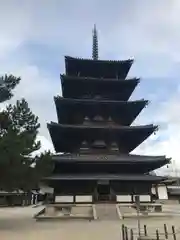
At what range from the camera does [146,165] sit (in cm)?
3138

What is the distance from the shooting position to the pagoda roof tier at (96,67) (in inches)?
1410

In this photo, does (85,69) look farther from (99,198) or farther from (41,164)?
(41,164)

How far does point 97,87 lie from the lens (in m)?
35.4

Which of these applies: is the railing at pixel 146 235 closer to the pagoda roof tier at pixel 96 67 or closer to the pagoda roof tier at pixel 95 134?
the pagoda roof tier at pixel 95 134

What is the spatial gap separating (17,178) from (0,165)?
1.48m

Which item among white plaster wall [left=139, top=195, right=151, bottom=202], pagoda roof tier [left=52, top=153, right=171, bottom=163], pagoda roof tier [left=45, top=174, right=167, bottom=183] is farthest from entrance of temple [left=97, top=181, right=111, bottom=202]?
white plaster wall [left=139, top=195, right=151, bottom=202]

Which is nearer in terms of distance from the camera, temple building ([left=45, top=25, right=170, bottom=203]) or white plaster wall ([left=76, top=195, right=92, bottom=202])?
white plaster wall ([left=76, top=195, right=92, bottom=202])

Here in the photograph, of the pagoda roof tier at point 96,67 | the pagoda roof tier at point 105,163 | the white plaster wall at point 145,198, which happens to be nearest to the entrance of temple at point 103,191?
the pagoda roof tier at point 105,163

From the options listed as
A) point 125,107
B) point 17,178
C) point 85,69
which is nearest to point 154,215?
point 125,107

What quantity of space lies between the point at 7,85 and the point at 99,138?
1482 centimetres

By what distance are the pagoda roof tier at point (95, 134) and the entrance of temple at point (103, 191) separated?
4.47 meters

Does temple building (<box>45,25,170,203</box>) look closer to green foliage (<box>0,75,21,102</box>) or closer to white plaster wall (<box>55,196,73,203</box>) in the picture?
white plaster wall (<box>55,196,73,203</box>)

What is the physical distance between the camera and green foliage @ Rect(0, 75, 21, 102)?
19.9 m

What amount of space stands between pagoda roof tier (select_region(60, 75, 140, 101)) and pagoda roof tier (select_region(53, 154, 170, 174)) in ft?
24.2
